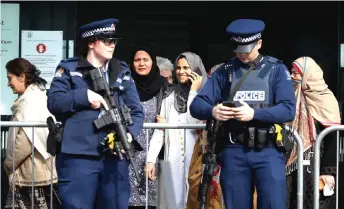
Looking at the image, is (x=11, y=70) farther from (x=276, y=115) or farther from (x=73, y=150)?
(x=276, y=115)

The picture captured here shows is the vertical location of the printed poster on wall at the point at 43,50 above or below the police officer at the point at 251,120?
above

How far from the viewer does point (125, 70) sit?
6.76 metres

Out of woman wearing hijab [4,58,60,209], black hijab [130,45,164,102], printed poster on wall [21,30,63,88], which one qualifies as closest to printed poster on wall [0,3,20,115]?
printed poster on wall [21,30,63,88]

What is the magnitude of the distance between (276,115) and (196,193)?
1377 mm

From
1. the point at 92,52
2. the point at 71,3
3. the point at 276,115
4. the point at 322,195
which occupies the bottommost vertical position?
the point at 322,195

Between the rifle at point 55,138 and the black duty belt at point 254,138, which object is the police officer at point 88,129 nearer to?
the rifle at point 55,138

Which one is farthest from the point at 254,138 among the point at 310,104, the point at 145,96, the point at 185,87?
the point at 145,96

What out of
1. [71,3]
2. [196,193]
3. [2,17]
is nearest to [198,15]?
[71,3]

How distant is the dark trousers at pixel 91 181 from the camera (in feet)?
21.3

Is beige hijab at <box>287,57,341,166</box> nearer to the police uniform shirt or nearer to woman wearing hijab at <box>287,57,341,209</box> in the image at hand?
woman wearing hijab at <box>287,57,341,209</box>

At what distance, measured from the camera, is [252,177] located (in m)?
6.65

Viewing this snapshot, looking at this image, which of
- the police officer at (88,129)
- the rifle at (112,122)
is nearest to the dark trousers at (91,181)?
the police officer at (88,129)

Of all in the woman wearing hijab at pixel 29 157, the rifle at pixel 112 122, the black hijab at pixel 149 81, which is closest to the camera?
the rifle at pixel 112 122

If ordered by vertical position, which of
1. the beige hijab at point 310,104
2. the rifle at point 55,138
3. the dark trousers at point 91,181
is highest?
the beige hijab at point 310,104
